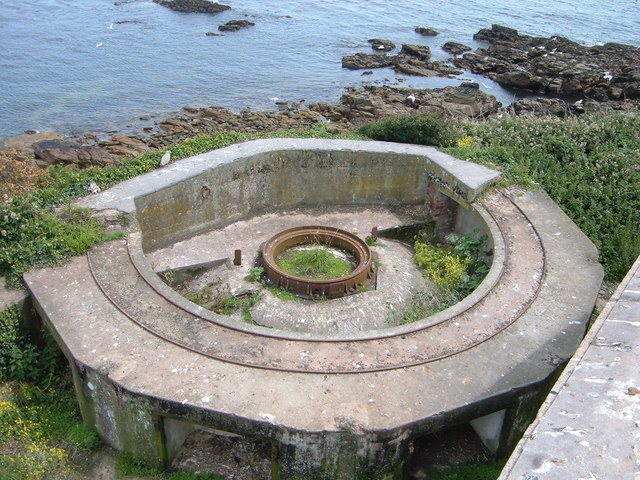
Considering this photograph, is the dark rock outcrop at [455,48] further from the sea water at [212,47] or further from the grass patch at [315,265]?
the grass patch at [315,265]

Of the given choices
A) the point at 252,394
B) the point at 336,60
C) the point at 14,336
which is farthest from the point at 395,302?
the point at 336,60

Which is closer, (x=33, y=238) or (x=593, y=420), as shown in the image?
(x=593, y=420)

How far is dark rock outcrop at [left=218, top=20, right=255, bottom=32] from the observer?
41.2 meters

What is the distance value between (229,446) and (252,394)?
1702 millimetres

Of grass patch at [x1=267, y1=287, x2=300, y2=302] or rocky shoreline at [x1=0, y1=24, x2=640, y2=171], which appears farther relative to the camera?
rocky shoreline at [x1=0, y1=24, x2=640, y2=171]

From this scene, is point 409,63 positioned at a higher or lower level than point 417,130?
lower

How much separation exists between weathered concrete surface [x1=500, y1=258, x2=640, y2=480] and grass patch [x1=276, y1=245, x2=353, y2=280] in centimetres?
684

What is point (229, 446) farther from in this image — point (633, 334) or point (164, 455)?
A: point (633, 334)

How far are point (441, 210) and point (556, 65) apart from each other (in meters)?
24.8

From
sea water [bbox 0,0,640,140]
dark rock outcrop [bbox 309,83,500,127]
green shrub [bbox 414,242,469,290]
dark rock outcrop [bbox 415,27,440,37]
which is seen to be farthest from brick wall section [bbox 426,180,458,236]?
dark rock outcrop [bbox 415,27,440,37]

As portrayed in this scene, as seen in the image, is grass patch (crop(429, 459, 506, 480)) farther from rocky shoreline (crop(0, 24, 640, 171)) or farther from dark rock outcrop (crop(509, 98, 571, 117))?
dark rock outcrop (crop(509, 98, 571, 117))

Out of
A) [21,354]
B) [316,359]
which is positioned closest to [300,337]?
[316,359]

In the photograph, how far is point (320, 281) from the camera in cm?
1133

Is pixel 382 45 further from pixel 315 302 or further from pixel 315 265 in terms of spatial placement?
pixel 315 302
